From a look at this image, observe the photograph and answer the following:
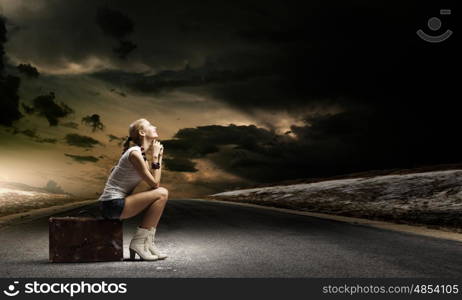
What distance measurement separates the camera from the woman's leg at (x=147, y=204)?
658 cm

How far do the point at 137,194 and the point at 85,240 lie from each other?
1.03 metres

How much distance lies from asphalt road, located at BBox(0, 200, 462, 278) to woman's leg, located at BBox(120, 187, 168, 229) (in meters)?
0.67

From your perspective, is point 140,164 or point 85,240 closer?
point 140,164

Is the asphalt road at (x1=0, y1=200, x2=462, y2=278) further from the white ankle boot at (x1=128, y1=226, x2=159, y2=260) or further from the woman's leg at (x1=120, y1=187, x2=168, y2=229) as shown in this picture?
the woman's leg at (x1=120, y1=187, x2=168, y2=229)

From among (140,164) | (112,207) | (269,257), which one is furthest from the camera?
(269,257)

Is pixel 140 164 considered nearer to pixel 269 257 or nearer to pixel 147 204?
pixel 147 204

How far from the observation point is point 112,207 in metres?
6.57

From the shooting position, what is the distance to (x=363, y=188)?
103 feet

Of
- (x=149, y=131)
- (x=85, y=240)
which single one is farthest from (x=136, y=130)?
(x=85, y=240)

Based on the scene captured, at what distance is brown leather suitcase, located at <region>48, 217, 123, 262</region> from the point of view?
6.58m

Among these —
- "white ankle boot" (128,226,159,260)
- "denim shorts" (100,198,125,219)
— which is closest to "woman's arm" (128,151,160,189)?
"denim shorts" (100,198,125,219)

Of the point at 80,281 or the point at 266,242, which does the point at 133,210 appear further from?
the point at 266,242

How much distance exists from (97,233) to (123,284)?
1.93m

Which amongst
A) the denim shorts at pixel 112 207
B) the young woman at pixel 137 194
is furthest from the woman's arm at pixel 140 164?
the denim shorts at pixel 112 207
